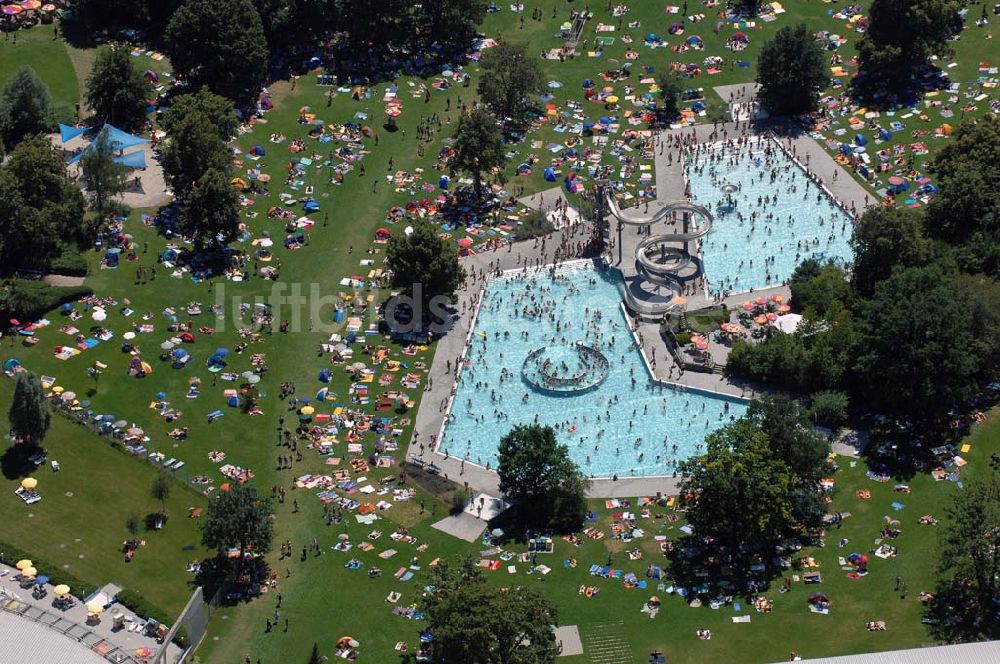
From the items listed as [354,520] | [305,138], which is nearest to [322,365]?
[354,520]

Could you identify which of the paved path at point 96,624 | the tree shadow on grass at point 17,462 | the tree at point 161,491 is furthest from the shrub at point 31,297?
the paved path at point 96,624

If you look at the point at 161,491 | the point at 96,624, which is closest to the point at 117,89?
the point at 161,491

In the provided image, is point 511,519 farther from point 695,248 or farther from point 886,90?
point 886,90

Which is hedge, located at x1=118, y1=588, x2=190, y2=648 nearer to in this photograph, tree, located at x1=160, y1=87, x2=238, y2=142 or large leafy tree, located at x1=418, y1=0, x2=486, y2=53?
tree, located at x1=160, y1=87, x2=238, y2=142

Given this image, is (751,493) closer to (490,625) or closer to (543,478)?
(543,478)

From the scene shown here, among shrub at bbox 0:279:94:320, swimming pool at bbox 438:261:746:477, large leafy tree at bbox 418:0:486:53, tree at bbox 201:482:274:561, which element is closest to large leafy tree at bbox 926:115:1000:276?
Answer: swimming pool at bbox 438:261:746:477

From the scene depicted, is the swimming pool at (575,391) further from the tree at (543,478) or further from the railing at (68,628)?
the railing at (68,628)
